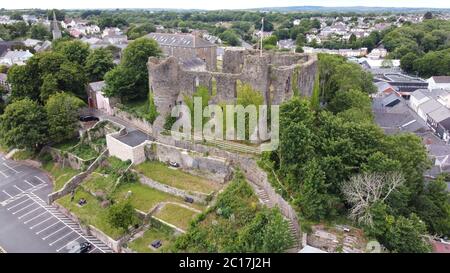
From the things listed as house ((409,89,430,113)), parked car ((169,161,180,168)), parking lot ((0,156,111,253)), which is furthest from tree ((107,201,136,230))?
house ((409,89,430,113))

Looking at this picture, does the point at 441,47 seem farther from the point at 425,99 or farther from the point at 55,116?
the point at 55,116

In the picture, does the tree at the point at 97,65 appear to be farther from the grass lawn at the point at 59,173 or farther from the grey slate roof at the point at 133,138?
the grey slate roof at the point at 133,138

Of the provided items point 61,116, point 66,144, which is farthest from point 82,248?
point 61,116

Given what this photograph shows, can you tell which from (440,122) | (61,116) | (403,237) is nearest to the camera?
(403,237)

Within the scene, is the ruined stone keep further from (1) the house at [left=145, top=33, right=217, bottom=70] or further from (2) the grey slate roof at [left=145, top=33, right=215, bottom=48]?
(2) the grey slate roof at [left=145, top=33, right=215, bottom=48]

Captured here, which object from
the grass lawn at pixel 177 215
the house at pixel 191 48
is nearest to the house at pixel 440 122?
the house at pixel 191 48

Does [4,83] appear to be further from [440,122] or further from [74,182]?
[440,122]

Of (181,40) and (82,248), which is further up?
(181,40)
